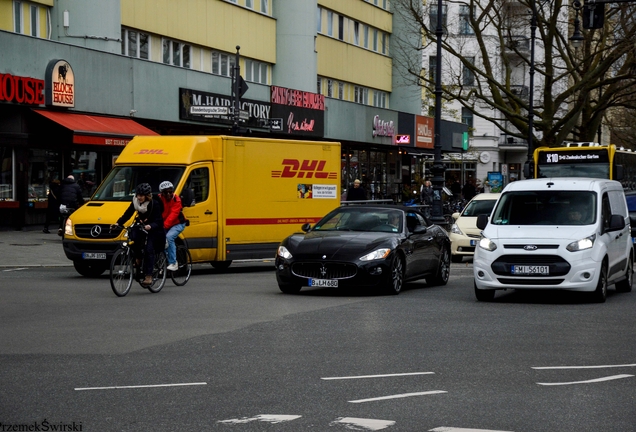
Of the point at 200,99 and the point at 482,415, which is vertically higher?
the point at 200,99

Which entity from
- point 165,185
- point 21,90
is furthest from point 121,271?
point 21,90

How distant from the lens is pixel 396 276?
17.0 meters

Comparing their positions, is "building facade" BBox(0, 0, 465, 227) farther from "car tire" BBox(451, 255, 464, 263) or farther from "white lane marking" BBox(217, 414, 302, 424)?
"white lane marking" BBox(217, 414, 302, 424)

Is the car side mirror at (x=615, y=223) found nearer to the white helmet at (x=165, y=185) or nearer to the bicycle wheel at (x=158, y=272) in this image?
the bicycle wheel at (x=158, y=272)

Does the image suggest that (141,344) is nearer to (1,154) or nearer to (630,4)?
(1,154)

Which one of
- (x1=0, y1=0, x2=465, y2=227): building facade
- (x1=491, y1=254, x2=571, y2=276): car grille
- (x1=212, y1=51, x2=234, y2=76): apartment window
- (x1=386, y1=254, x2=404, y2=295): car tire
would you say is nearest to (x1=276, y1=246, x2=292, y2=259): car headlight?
(x1=386, y1=254, x2=404, y2=295): car tire

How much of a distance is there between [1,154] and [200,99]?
8.53 metres

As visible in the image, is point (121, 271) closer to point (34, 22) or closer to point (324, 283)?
point (324, 283)

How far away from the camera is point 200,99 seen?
125ft

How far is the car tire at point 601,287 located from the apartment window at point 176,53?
24.7 metres

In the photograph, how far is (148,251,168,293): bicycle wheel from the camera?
1723 centimetres

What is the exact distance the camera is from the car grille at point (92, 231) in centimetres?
1984

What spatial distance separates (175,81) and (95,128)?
5822 millimetres

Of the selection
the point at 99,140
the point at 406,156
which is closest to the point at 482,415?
the point at 99,140
